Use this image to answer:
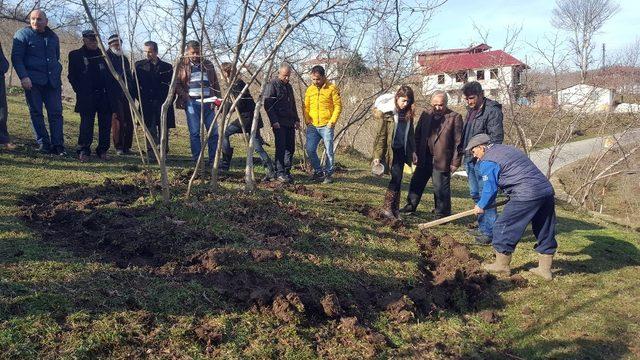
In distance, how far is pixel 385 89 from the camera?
35.3 ft

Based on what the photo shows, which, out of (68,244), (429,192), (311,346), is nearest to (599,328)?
(311,346)

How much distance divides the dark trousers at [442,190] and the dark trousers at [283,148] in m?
2.16

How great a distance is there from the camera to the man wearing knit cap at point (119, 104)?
751 cm

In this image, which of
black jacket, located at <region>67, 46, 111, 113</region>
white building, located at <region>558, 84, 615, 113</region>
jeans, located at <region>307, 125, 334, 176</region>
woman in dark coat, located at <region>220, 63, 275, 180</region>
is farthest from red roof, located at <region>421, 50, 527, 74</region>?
black jacket, located at <region>67, 46, 111, 113</region>

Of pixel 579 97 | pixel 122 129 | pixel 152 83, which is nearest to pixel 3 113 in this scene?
pixel 122 129

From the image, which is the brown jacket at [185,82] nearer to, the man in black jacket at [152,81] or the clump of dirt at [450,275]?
the man in black jacket at [152,81]

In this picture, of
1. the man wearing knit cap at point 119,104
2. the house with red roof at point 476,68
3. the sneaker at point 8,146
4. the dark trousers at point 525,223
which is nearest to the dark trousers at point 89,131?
the man wearing knit cap at point 119,104

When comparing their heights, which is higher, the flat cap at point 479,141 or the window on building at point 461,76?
the window on building at point 461,76

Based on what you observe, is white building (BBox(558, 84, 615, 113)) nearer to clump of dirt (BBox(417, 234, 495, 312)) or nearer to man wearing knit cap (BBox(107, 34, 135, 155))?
clump of dirt (BBox(417, 234, 495, 312))

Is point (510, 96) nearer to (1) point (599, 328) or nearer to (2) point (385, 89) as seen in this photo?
(2) point (385, 89)

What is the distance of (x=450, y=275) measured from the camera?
4.98 meters

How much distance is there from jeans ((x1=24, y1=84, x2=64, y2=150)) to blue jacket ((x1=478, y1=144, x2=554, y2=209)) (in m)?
5.74

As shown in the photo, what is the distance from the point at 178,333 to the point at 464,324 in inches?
87.4

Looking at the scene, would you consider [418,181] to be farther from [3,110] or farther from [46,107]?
[3,110]
